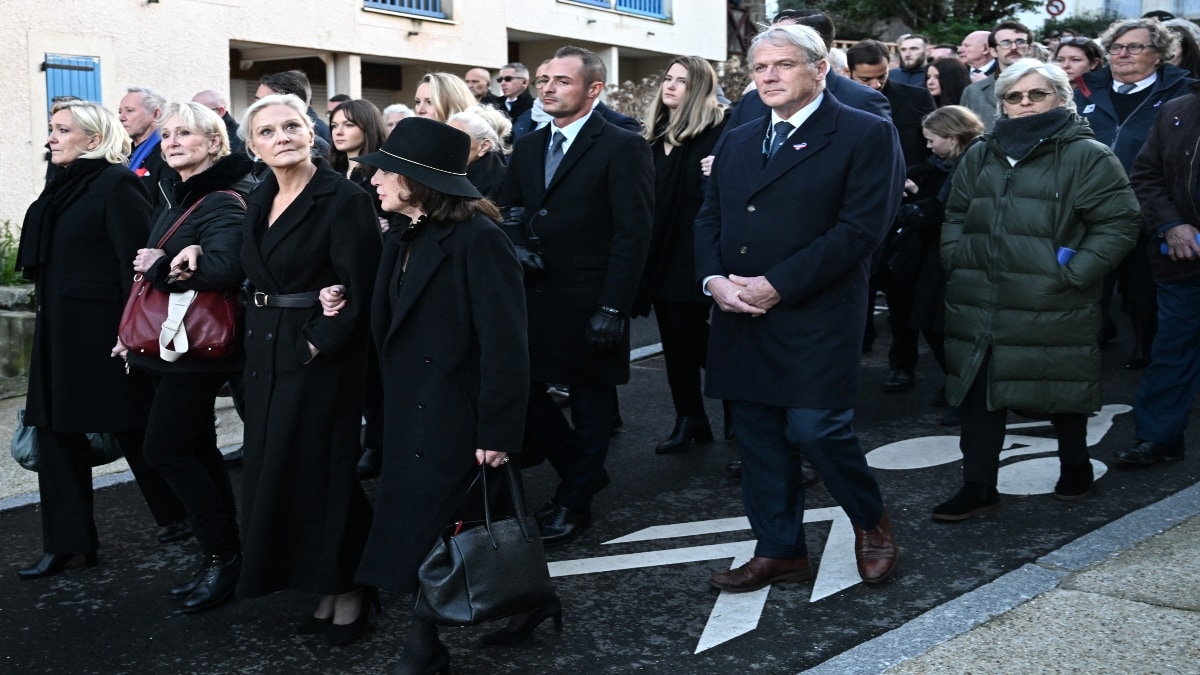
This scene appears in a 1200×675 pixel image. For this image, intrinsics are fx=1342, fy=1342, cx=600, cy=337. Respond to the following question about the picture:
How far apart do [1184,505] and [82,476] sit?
4510 millimetres

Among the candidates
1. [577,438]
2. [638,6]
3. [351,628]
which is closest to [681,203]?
[577,438]

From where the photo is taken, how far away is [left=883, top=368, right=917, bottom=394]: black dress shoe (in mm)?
8297

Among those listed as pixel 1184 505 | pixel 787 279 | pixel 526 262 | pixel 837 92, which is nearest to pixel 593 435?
pixel 526 262

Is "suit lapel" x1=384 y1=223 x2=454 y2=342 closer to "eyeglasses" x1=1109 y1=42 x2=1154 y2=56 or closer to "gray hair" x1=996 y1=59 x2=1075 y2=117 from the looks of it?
"gray hair" x1=996 y1=59 x2=1075 y2=117

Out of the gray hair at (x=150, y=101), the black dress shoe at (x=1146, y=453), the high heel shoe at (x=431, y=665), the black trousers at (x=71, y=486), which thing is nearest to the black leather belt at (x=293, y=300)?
the black trousers at (x=71, y=486)

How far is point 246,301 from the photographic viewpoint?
470cm

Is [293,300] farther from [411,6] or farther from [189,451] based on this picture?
[411,6]

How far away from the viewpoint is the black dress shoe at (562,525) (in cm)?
545

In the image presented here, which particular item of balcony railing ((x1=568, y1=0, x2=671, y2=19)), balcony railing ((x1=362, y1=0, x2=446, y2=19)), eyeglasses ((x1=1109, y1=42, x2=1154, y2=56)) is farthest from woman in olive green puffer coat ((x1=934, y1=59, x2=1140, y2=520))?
balcony railing ((x1=568, y1=0, x2=671, y2=19))

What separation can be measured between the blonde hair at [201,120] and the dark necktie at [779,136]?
6.88 ft

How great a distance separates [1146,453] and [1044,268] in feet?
4.59

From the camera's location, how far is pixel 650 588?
4.89 meters

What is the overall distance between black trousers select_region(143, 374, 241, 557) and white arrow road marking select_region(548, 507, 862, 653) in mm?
1246

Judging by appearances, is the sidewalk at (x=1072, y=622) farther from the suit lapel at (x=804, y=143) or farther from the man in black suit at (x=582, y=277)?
the man in black suit at (x=582, y=277)
